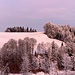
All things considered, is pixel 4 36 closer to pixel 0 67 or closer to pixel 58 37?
pixel 58 37

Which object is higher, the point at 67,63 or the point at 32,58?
the point at 32,58

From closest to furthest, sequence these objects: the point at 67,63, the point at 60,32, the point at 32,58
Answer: the point at 67,63 → the point at 32,58 → the point at 60,32

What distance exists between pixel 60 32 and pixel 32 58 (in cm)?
2052

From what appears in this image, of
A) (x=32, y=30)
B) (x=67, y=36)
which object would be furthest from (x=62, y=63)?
(x=32, y=30)

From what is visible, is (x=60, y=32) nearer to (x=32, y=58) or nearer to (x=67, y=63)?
(x=32, y=58)

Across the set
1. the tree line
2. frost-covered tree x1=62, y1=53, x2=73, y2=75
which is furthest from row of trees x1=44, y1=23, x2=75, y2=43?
frost-covered tree x1=62, y1=53, x2=73, y2=75

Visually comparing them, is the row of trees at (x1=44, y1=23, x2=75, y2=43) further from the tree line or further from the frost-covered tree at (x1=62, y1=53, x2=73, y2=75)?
the frost-covered tree at (x1=62, y1=53, x2=73, y2=75)

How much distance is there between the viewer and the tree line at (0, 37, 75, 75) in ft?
127

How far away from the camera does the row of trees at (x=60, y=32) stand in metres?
59.7

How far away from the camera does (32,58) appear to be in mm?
41469

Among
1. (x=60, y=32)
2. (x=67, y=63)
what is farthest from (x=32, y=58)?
(x=60, y=32)

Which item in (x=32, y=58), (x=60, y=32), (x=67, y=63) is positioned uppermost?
(x=60, y=32)

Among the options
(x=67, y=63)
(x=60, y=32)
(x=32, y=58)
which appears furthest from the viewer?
(x=60, y=32)

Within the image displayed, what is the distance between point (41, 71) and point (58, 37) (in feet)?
73.3
